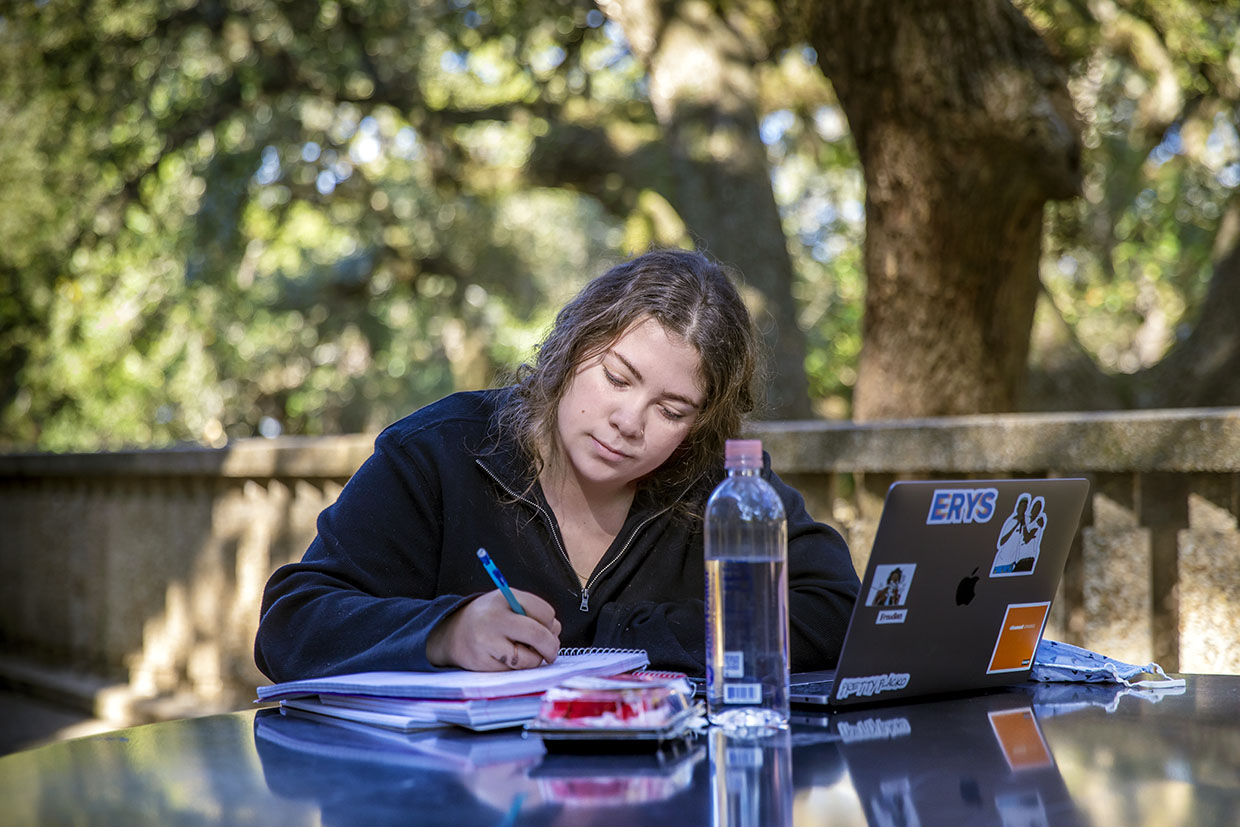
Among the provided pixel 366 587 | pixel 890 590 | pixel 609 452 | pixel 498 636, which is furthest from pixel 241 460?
pixel 890 590

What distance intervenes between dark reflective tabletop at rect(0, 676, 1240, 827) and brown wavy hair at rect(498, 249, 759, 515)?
0.77 meters

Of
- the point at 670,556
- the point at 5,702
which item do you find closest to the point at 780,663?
the point at 670,556

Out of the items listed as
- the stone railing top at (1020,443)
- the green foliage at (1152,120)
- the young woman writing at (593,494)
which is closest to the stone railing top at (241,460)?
the stone railing top at (1020,443)

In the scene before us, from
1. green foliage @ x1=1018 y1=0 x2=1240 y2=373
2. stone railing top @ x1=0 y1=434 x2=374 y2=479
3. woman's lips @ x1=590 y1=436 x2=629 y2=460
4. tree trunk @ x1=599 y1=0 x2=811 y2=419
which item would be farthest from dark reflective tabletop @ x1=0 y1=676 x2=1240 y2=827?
tree trunk @ x1=599 y1=0 x2=811 y2=419

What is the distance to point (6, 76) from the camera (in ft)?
25.8

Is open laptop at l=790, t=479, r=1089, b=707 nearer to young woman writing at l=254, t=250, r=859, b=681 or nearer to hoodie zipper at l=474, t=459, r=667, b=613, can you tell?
young woman writing at l=254, t=250, r=859, b=681

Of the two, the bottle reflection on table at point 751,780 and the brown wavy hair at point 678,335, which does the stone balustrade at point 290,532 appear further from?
the bottle reflection on table at point 751,780

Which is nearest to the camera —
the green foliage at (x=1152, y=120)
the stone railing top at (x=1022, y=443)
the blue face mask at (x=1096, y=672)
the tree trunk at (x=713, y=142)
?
the blue face mask at (x=1096, y=672)

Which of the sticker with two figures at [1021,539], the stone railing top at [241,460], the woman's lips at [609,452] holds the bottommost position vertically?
the sticker with two figures at [1021,539]

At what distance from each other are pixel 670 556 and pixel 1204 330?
13.7 feet

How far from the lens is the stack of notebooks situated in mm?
1554

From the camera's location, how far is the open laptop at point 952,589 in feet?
5.23

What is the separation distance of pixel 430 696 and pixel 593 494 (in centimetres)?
84

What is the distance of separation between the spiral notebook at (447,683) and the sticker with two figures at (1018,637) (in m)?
0.56
